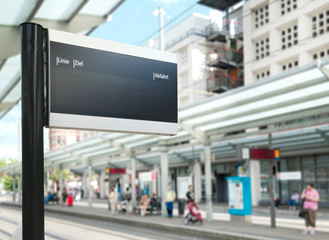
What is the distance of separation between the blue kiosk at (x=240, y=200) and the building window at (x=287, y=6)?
17170 millimetres

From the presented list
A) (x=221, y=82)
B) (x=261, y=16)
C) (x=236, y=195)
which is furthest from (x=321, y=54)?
(x=236, y=195)

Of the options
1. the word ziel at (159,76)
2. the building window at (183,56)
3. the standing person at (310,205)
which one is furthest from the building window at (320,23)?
the word ziel at (159,76)

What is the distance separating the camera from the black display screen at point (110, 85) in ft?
9.97

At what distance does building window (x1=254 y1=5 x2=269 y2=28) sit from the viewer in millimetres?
32513

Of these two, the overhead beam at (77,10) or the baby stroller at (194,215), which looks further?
the baby stroller at (194,215)

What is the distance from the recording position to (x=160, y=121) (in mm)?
3553

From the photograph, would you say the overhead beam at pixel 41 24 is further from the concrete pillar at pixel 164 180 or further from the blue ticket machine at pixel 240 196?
the concrete pillar at pixel 164 180

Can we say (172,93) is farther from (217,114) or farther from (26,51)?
(217,114)

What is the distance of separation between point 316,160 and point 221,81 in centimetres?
1484

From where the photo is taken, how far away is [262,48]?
33.2 m

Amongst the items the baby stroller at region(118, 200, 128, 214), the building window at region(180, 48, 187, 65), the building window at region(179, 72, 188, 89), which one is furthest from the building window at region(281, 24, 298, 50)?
the baby stroller at region(118, 200, 128, 214)

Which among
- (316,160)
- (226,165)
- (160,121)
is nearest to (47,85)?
(160,121)

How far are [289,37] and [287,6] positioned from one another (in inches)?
84.2

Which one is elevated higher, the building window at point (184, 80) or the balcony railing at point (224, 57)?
the balcony railing at point (224, 57)
